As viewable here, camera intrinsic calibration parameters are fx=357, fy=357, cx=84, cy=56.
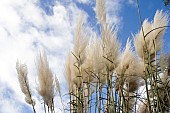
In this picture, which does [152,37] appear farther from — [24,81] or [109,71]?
[24,81]

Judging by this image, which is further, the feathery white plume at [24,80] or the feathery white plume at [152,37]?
the feathery white plume at [24,80]

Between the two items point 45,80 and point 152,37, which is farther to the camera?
point 45,80

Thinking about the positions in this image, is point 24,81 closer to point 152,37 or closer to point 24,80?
point 24,80

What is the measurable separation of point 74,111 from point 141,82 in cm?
80

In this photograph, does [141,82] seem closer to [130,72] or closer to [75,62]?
[130,72]

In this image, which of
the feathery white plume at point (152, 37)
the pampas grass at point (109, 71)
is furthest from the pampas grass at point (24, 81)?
the feathery white plume at point (152, 37)

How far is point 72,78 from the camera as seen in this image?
3904 mm

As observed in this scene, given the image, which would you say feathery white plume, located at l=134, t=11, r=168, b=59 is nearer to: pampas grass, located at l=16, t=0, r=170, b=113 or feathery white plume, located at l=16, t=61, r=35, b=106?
pampas grass, located at l=16, t=0, r=170, b=113

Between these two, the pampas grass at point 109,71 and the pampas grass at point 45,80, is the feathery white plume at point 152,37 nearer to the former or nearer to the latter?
the pampas grass at point 109,71

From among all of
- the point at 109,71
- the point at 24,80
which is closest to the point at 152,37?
the point at 109,71

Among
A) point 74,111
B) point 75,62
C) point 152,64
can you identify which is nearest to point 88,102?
point 74,111

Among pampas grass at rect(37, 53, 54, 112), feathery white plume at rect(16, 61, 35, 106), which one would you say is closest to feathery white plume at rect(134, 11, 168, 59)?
pampas grass at rect(37, 53, 54, 112)

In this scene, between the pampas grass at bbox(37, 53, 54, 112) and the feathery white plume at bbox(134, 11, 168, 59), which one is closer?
the feathery white plume at bbox(134, 11, 168, 59)

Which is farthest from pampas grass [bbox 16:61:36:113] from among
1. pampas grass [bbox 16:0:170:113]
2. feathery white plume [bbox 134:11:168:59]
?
feathery white plume [bbox 134:11:168:59]
